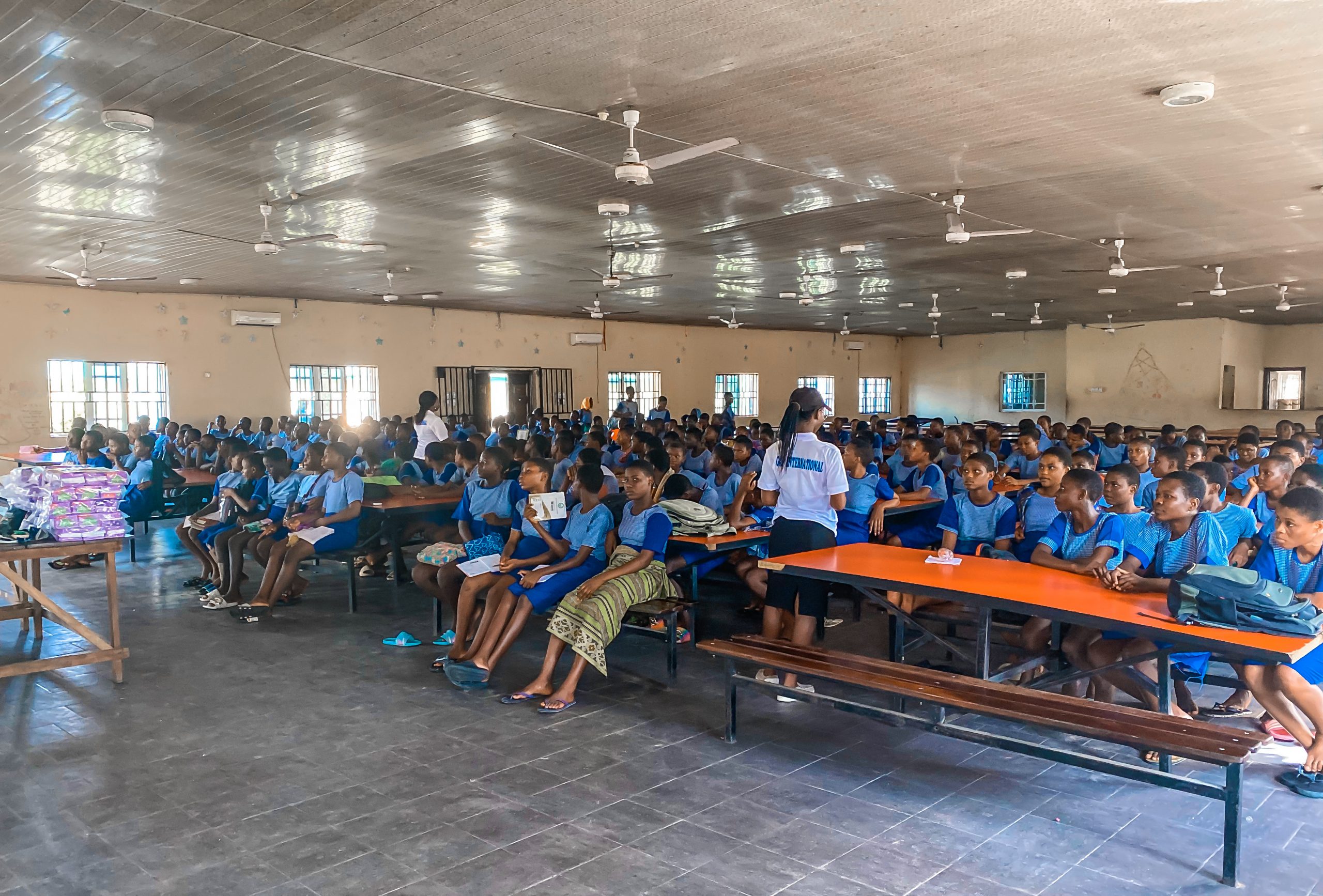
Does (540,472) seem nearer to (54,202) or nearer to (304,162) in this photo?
(304,162)

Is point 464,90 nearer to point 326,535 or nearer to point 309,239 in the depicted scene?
point 326,535

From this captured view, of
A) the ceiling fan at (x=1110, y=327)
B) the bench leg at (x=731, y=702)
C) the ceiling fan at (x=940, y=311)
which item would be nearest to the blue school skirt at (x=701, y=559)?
the bench leg at (x=731, y=702)

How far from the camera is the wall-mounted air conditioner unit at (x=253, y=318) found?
14.0 meters

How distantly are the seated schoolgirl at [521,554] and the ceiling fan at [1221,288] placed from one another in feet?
33.4

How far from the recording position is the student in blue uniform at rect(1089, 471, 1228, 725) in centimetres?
385

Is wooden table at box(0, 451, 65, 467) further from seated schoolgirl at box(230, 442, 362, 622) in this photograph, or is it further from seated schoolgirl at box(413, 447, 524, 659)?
seated schoolgirl at box(413, 447, 524, 659)

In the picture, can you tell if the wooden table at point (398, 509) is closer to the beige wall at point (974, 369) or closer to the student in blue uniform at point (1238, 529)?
the student in blue uniform at point (1238, 529)

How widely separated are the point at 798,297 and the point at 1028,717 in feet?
40.4

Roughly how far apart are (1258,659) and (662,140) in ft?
14.0

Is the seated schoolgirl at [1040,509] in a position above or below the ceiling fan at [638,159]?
below

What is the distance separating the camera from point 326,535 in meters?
6.68

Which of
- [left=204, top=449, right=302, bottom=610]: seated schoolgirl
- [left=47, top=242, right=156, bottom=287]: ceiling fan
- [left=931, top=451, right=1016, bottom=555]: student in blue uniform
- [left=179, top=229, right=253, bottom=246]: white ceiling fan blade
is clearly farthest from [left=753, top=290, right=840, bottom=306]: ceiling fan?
[left=931, top=451, right=1016, bottom=555]: student in blue uniform

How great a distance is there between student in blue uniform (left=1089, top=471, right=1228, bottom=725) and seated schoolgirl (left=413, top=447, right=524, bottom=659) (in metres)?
3.37

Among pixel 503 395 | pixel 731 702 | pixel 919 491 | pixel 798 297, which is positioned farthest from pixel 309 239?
pixel 503 395
